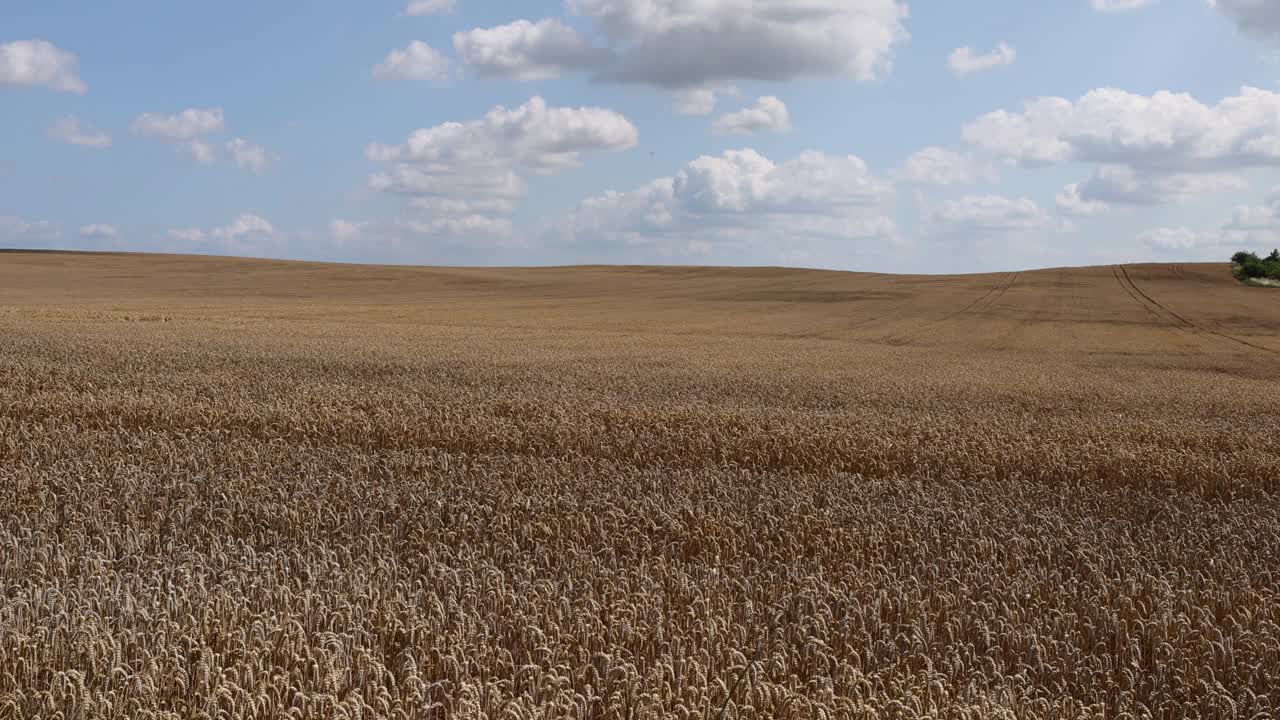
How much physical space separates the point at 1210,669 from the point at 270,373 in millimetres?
17461

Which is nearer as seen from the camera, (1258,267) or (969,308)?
(969,308)

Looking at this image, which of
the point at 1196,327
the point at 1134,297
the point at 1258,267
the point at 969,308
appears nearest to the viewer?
the point at 1196,327

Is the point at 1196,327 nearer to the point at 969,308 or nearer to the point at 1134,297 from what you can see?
the point at 969,308

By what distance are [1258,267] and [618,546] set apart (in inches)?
3343

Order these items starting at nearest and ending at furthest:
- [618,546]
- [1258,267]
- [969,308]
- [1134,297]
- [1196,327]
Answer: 1. [618,546]
2. [1196,327]
3. [969,308]
4. [1134,297]
5. [1258,267]

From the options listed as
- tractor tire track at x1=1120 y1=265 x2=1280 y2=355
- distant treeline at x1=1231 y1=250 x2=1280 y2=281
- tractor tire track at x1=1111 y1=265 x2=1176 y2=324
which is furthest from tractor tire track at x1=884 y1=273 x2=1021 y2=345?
distant treeline at x1=1231 y1=250 x2=1280 y2=281

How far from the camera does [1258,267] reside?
260 ft

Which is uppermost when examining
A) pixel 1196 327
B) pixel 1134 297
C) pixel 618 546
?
pixel 1134 297

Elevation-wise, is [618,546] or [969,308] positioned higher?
[969,308]

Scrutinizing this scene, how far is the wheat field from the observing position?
17.9 feet

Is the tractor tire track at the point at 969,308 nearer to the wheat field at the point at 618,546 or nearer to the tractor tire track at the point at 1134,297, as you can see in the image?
the tractor tire track at the point at 1134,297

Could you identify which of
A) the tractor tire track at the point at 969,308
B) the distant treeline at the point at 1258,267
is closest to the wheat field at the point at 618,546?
the tractor tire track at the point at 969,308

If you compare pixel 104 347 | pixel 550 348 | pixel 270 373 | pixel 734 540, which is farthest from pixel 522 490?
pixel 550 348

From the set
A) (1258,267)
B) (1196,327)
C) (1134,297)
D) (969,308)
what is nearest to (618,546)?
(1196,327)
